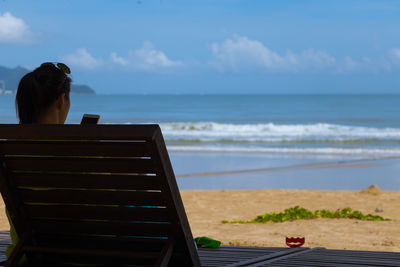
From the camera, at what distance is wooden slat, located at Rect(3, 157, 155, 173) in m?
2.35

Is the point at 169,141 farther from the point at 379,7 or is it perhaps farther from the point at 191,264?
the point at 379,7

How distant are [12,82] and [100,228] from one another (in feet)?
262

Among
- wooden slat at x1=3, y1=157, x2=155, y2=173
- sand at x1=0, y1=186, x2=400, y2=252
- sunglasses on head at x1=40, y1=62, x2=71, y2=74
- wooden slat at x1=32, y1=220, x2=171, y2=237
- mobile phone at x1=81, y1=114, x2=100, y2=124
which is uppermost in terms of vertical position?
sand at x1=0, y1=186, x2=400, y2=252

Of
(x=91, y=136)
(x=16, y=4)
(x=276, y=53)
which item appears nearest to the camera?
(x=91, y=136)

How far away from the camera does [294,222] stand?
674cm

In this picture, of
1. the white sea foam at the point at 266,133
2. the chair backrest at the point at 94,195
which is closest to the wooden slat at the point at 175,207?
the chair backrest at the point at 94,195

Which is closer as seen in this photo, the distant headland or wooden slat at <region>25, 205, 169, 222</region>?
wooden slat at <region>25, 205, 169, 222</region>

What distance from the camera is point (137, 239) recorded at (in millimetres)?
2609

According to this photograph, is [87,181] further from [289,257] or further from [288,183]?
[288,183]

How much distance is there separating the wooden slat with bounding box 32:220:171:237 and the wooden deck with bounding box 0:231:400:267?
0.85 metres

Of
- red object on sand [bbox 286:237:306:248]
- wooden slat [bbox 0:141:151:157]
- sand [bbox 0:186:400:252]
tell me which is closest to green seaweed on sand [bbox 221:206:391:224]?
sand [bbox 0:186:400:252]

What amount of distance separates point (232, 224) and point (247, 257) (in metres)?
3.18

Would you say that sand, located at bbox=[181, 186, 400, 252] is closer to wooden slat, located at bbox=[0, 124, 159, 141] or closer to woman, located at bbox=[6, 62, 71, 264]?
woman, located at bbox=[6, 62, 71, 264]

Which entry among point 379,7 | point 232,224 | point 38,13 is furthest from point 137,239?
point 38,13
